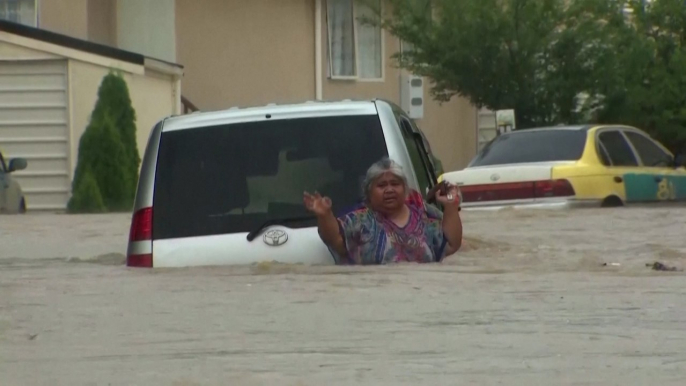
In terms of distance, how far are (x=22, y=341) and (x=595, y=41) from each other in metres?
15.9

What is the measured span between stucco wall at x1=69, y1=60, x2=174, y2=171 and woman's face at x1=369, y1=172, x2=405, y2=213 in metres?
13.3

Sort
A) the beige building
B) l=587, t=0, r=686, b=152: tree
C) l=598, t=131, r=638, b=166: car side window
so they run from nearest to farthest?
l=598, t=131, r=638, b=166: car side window → l=587, t=0, r=686, b=152: tree → the beige building

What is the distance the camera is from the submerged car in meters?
19.5

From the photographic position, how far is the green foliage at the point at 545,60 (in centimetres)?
2127

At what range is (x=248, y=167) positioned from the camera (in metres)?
8.70

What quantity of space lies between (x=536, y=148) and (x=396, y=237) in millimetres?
7109

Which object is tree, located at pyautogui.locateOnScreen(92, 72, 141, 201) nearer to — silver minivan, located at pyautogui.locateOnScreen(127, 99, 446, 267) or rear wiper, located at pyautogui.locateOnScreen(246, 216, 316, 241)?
silver minivan, located at pyautogui.locateOnScreen(127, 99, 446, 267)

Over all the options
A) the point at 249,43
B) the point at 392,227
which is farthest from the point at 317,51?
the point at 392,227

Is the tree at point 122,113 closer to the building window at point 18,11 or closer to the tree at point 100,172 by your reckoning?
the tree at point 100,172

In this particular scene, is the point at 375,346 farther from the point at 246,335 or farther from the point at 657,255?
the point at 657,255

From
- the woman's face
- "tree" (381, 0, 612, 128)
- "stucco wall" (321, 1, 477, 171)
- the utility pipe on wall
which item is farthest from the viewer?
"stucco wall" (321, 1, 477, 171)

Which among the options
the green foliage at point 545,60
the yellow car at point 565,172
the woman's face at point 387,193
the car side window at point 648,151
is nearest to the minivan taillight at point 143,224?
the woman's face at point 387,193

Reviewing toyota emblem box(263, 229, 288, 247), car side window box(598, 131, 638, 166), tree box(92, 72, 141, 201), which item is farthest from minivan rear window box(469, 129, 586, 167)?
toyota emblem box(263, 229, 288, 247)

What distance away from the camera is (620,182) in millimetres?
16125
